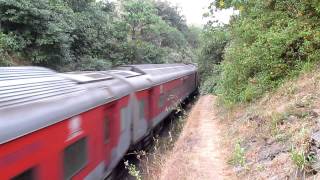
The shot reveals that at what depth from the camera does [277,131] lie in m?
9.59

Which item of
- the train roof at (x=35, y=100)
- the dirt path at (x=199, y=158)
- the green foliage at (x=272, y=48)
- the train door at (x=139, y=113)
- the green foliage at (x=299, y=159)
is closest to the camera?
the train roof at (x=35, y=100)

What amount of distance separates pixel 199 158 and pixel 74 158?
447cm

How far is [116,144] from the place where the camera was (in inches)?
387

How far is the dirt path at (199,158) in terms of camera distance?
31.0ft

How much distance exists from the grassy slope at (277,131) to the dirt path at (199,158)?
32cm

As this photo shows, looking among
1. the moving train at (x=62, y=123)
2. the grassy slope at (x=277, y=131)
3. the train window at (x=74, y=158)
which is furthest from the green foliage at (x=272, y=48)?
the train window at (x=74, y=158)

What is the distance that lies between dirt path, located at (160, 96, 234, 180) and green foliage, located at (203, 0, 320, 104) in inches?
59.5

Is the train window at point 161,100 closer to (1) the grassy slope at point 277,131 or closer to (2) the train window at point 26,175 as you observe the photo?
(1) the grassy slope at point 277,131

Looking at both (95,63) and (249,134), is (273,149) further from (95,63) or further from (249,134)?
(95,63)

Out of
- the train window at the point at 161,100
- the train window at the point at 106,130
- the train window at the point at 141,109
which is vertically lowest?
the train window at the point at 161,100

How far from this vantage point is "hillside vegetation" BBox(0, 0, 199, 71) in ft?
79.8

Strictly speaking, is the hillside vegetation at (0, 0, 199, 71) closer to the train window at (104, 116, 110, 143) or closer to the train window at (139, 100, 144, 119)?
→ the train window at (139, 100, 144, 119)

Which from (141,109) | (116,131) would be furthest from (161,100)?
(116,131)

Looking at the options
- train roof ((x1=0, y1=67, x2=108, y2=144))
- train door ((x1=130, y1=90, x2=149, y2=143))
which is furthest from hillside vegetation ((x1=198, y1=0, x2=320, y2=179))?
train roof ((x1=0, y1=67, x2=108, y2=144))
